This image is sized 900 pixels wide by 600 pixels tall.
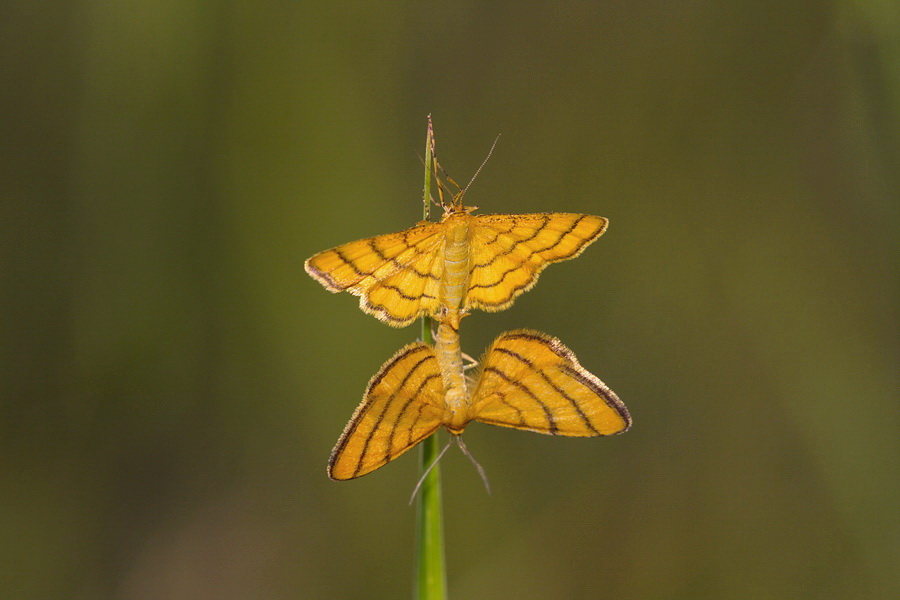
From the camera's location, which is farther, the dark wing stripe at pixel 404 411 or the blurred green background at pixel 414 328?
the blurred green background at pixel 414 328

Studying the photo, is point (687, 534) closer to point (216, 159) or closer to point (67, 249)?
point (216, 159)

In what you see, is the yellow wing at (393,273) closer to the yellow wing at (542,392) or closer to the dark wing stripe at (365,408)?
the dark wing stripe at (365,408)

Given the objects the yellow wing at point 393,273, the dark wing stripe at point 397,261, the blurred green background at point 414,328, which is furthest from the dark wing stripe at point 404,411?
the blurred green background at point 414,328

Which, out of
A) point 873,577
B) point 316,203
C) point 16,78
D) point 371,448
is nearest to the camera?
point 371,448

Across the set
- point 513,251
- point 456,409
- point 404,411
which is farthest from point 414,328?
point 404,411

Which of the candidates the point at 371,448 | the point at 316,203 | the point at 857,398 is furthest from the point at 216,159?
the point at 857,398

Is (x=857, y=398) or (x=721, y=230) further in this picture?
(x=721, y=230)
